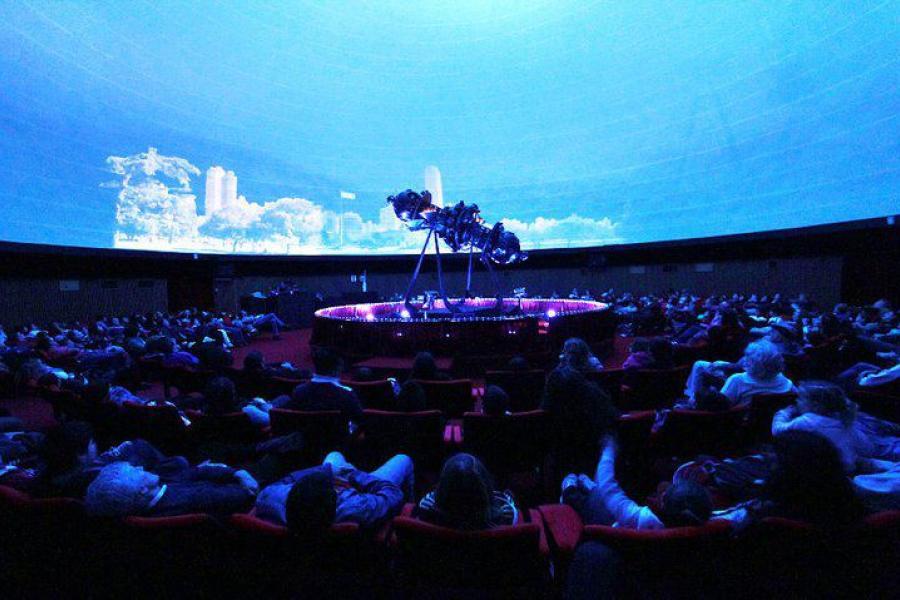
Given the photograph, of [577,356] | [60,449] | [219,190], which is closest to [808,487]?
[577,356]

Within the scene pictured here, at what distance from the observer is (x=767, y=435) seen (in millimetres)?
3311

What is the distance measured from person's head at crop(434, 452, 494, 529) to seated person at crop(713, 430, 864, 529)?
3.43 feet

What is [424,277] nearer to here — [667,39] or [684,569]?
[667,39]

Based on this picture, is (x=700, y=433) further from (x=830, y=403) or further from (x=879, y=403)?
(x=879, y=403)

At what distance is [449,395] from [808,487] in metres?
2.75

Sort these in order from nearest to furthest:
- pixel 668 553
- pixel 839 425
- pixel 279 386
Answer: pixel 668 553 → pixel 839 425 → pixel 279 386

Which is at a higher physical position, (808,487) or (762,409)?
(808,487)

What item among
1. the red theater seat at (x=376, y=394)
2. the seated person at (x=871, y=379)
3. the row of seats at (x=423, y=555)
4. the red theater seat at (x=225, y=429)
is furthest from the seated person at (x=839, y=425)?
the red theater seat at (x=225, y=429)

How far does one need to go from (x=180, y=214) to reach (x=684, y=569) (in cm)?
1695

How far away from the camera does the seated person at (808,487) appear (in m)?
1.46

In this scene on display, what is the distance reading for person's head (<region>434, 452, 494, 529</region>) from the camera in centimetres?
153

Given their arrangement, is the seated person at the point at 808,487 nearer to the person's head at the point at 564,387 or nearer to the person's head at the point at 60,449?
the person's head at the point at 564,387

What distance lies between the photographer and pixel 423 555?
1.53 metres

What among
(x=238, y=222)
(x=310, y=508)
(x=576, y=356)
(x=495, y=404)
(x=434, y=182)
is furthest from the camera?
(x=434, y=182)
